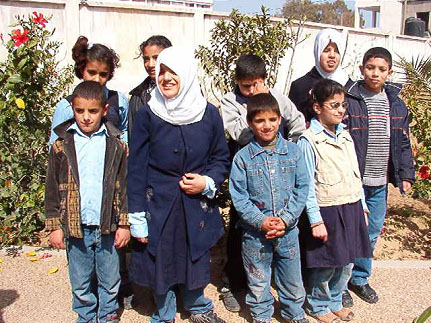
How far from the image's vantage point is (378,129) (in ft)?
11.2

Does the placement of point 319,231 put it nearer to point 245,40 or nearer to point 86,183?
point 86,183

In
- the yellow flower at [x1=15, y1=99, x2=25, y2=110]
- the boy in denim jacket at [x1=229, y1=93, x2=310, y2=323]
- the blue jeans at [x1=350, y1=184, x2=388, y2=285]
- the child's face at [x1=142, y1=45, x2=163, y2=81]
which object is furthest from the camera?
the yellow flower at [x1=15, y1=99, x2=25, y2=110]

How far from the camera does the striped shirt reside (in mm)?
3414

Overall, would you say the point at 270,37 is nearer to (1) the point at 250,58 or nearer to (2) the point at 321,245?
(1) the point at 250,58

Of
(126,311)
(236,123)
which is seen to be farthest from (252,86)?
(126,311)

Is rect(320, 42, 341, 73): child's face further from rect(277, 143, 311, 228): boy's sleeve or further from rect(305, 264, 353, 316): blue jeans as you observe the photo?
rect(305, 264, 353, 316): blue jeans

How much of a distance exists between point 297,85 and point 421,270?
6.46ft

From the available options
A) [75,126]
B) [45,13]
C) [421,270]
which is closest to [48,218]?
[75,126]

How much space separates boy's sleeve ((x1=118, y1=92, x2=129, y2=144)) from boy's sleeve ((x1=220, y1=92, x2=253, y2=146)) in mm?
703

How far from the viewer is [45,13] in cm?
882

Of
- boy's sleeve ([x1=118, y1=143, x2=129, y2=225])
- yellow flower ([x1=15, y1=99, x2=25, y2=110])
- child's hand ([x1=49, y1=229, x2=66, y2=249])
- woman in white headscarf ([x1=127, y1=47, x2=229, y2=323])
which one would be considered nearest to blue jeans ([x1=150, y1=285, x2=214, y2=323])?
woman in white headscarf ([x1=127, y1=47, x2=229, y2=323])

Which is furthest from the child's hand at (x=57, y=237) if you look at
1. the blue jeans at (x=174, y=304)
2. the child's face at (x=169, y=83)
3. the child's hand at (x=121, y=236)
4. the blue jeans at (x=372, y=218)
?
the blue jeans at (x=372, y=218)

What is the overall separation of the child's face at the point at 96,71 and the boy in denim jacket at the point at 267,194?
998 millimetres

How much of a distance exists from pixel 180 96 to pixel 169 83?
0.33 ft
